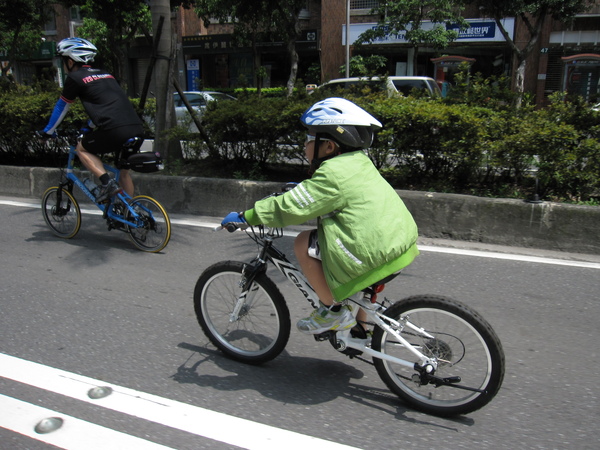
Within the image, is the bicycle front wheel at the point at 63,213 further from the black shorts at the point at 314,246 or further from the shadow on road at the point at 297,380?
the black shorts at the point at 314,246

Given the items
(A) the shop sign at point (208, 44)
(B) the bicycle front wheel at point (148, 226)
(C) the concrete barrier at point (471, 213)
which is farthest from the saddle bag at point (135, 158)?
(A) the shop sign at point (208, 44)

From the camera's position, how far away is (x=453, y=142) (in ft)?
19.9

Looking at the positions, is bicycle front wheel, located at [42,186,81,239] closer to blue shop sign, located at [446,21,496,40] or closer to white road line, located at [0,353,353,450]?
white road line, located at [0,353,353,450]

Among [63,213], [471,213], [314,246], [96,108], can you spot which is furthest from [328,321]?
[63,213]

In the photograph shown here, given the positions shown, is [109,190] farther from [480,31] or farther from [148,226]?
[480,31]

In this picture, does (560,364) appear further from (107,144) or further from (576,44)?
(576,44)

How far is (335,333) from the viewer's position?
118 inches

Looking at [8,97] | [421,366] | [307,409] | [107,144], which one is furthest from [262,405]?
[8,97]

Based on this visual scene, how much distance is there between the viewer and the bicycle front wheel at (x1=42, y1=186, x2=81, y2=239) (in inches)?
240

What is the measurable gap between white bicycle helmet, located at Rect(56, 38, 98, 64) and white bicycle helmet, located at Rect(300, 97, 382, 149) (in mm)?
3736

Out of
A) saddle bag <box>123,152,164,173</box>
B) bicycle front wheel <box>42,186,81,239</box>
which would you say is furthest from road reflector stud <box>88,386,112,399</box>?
bicycle front wheel <box>42,186,81,239</box>

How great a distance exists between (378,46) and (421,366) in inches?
986

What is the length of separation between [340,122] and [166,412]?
5.89 ft

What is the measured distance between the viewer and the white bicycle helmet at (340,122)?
2736mm
